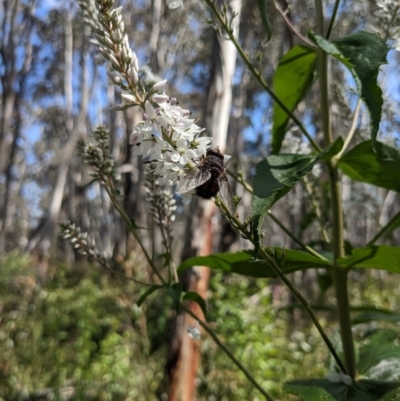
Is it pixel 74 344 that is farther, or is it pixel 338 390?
pixel 74 344

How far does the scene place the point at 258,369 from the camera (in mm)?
4840


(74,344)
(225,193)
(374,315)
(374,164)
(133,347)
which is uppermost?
(374,164)

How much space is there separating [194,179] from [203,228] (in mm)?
3137

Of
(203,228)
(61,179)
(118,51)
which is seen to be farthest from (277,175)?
(61,179)

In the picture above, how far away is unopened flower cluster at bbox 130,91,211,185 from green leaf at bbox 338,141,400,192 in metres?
0.47

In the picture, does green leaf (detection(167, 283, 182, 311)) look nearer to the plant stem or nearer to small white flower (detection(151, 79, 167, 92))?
the plant stem

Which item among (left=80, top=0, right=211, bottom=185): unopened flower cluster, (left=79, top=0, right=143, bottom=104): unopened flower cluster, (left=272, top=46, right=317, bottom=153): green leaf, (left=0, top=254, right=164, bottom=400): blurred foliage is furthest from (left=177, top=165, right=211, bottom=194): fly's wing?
(left=0, top=254, right=164, bottom=400): blurred foliage

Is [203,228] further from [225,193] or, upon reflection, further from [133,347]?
[225,193]

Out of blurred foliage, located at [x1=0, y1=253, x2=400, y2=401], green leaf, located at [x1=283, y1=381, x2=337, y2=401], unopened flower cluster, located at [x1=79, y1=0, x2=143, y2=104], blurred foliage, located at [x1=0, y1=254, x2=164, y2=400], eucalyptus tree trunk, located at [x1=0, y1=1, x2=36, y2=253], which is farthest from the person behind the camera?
eucalyptus tree trunk, located at [x1=0, y1=1, x2=36, y2=253]

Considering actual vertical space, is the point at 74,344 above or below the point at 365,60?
below

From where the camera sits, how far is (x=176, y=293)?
4.12 ft

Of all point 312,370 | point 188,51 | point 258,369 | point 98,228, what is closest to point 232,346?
point 258,369

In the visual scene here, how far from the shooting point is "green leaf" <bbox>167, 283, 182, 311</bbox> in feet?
4.06

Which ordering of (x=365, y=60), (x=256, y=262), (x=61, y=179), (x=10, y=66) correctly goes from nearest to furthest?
(x=365, y=60), (x=256, y=262), (x=10, y=66), (x=61, y=179)
